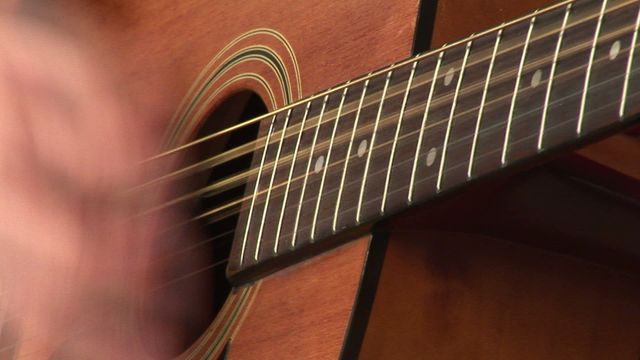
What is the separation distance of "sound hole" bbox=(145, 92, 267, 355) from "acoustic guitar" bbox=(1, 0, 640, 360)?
10 cm

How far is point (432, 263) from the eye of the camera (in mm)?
961

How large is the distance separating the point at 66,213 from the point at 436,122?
19.1 inches

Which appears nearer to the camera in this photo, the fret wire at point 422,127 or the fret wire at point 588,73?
the fret wire at point 588,73

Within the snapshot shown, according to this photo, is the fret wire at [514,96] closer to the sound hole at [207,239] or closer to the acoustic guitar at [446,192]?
the acoustic guitar at [446,192]

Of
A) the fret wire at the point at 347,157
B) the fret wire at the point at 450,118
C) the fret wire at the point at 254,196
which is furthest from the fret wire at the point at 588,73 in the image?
the fret wire at the point at 254,196

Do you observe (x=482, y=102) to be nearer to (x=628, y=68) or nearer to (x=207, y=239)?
(x=628, y=68)

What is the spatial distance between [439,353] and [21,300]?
1.69 ft

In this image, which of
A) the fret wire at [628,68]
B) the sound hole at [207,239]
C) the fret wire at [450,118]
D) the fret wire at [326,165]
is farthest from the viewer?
the sound hole at [207,239]

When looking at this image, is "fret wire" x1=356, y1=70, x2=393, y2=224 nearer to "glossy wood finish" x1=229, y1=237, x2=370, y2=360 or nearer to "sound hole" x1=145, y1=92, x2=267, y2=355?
"glossy wood finish" x1=229, y1=237, x2=370, y2=360

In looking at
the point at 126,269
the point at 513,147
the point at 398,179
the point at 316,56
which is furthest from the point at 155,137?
the point at 513,147

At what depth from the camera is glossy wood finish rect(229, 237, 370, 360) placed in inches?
38.0

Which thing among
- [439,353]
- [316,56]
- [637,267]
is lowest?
[439,353]

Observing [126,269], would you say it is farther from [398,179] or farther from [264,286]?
[398,179]

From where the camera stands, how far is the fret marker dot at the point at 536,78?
0.87 m
